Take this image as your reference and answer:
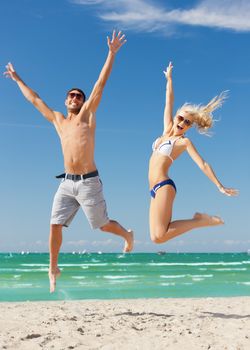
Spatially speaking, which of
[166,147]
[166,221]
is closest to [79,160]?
[166,147]

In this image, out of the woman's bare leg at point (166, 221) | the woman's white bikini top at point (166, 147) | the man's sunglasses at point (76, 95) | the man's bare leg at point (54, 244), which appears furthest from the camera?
the man's bare leg at point (54, 244)

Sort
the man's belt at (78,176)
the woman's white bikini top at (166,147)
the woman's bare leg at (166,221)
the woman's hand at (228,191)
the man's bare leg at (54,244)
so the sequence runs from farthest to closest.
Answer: the man's bare leg at (54,244), the man's belt at (78,176), the woman's white bikini top at (166,147), the woman's bare leg at (166,221), the woman's hand at (228,191)

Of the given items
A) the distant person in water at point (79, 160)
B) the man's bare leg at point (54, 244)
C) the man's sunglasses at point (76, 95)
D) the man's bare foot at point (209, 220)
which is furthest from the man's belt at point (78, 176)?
the man's bare foot at point (209, 220)

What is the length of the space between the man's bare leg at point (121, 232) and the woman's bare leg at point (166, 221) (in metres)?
0.89

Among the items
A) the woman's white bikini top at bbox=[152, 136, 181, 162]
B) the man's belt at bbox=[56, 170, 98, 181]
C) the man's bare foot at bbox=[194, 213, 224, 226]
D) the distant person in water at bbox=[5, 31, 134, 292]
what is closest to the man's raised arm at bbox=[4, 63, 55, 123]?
the distant person in water at bbox=[5, 31, 134, 292]

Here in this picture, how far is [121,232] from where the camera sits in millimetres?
8781

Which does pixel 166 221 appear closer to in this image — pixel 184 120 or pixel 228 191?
pixel 228 191

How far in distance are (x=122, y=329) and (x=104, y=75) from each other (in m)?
3.65

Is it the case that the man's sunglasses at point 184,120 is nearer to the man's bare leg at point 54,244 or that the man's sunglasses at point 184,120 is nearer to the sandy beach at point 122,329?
the man's bare leg at point 54,244

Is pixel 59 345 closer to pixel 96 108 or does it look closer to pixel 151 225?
pixel 151 225

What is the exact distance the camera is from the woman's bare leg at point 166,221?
25.8 ft

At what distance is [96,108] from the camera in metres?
8.41

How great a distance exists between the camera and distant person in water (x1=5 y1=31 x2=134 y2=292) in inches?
326

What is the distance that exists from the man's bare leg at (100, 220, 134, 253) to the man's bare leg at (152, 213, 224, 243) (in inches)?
36.9
